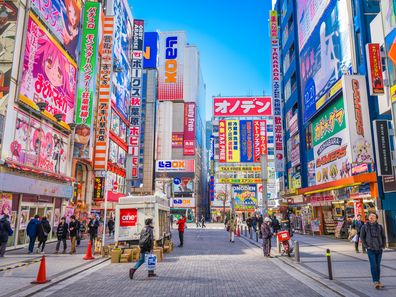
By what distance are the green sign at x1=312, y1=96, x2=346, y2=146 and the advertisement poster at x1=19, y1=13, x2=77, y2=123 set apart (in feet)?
67.2

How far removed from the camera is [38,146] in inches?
865

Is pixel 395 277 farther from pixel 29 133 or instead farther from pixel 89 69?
pixel 89 69

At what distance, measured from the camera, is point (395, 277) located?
10297mm

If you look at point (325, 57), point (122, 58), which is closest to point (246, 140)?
point (122, 58)

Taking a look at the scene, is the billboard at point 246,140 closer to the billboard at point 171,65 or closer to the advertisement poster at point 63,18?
the billboard at point 171,65

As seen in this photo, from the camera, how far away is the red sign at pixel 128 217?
55.0 ft

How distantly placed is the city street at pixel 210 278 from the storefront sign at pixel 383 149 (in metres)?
5.47

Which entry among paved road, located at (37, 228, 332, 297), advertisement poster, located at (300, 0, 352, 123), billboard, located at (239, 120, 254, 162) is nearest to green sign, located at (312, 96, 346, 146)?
advertisement poster, located at (300, 0, 352, 123)

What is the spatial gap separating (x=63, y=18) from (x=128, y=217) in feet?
55.5

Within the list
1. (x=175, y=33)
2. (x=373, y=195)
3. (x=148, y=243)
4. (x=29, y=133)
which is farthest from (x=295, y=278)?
(x=175, y=33)

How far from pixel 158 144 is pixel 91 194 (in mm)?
55214

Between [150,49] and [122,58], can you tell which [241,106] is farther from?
[122,58]

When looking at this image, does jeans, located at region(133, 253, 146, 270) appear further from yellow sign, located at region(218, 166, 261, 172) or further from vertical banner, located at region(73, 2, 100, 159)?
yellow sign, located at region(218, 166, 261, 172)

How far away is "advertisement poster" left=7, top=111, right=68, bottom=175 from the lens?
63.7 feet
